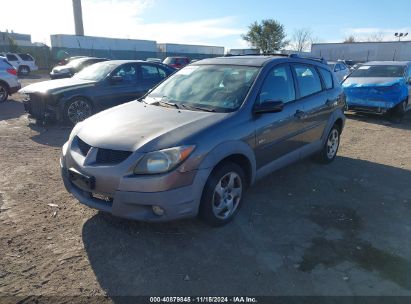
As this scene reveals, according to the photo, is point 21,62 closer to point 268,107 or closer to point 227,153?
point 268,107

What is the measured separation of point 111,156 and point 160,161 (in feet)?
1.61

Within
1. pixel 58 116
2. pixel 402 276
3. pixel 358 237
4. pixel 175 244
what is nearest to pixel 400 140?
pixel 358 237

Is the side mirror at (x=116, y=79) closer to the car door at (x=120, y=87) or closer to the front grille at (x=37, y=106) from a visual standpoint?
the car door at (x=120, y=87)

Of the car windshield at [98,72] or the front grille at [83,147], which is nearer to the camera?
the front grille at [83,147]

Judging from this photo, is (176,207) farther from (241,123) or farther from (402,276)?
(402,276)

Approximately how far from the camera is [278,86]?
14.5ft

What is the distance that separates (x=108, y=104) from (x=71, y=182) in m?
5.38

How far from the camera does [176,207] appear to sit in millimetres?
3201

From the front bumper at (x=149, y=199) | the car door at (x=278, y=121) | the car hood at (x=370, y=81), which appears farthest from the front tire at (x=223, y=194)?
the car hood at (x=370, y=81)

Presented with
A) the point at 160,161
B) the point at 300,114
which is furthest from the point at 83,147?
the point at 300,114

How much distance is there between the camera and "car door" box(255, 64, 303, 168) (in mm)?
4039

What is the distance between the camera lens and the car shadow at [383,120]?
31.4 ft

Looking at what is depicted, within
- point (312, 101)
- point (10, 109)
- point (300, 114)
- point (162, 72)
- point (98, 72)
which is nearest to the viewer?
point (300, 114)

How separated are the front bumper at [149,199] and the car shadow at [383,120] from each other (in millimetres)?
8029
